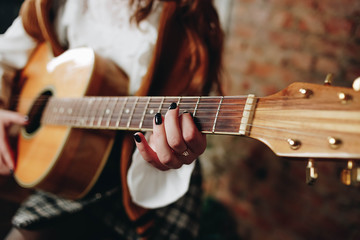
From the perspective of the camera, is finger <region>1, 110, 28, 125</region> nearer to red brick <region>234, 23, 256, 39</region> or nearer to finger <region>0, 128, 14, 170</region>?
finger <region>0, 128, 14, 170</region>

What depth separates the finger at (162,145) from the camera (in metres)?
0.36

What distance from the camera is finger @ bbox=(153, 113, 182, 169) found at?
1.19 feet

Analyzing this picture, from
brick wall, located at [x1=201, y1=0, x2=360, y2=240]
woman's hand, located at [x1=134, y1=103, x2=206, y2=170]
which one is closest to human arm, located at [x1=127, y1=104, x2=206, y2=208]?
woman's hand, located at [x1=134, y1=103, x2=206, y2=170]

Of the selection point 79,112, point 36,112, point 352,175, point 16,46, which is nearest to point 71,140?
point 79,112

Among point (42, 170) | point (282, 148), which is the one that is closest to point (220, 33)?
point (282, 148)

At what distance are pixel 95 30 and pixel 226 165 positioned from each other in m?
0.79

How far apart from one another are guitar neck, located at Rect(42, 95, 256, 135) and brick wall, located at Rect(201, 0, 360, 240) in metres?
0.63

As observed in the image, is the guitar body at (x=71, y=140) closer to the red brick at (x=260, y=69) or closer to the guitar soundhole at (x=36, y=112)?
the guitar soundhole at (x=36, y=112)

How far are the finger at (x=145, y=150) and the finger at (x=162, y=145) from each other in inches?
0.7

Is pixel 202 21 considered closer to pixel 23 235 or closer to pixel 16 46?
pixel 16 46

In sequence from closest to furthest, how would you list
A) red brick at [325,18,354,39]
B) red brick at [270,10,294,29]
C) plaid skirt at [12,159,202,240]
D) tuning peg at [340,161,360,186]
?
tuning peg at [340,161,360,186] → plaid skirt at [12,159,202,240] → red brick at [325,18,354,39] → red brick at [270,10,294,29]

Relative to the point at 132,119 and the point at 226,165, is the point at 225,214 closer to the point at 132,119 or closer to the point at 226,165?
the point at 226,165

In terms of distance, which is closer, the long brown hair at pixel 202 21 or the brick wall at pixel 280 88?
the long brown hair at pixel 202 21

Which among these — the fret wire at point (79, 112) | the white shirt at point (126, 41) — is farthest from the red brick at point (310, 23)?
the fret wire at point (79, 112)
